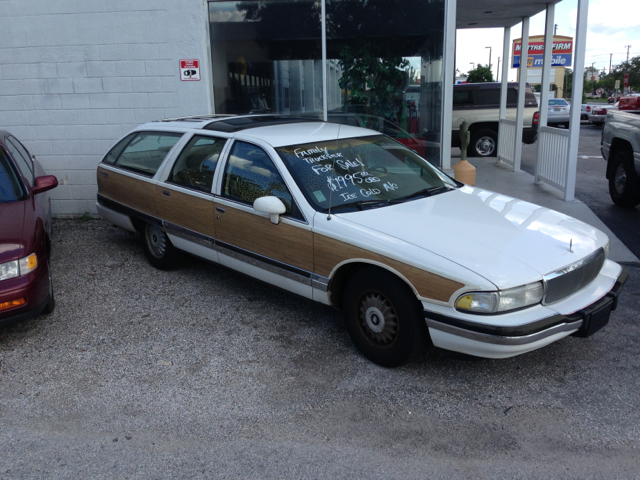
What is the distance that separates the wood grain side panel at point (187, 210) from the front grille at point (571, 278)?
9.20 ft

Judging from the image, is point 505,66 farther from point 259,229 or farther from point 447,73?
point 259,229

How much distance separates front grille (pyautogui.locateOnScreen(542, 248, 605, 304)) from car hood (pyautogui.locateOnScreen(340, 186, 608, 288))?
44 mm

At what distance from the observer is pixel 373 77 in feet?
28.5

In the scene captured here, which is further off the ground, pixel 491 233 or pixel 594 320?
pixel 491 233

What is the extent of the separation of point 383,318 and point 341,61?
18.6 ft

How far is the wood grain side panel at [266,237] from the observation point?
4277 mm

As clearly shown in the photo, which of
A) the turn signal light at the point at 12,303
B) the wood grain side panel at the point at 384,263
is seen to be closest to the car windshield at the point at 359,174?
the wood grain side panel at the point at 384,263

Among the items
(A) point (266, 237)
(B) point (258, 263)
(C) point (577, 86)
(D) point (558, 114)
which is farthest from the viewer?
(D) point (558, 114)

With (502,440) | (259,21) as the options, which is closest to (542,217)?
(502,440)

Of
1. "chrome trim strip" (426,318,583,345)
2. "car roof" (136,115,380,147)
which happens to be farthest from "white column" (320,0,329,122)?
"chrome trim strip" (426,318,583,345)

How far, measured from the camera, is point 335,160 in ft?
15.5

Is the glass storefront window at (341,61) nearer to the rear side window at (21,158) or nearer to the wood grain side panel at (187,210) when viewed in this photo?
the rear side window at (21,158)

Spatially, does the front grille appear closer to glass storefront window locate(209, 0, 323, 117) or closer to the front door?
the front door

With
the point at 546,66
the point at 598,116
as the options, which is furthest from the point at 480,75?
the point at 546,66
